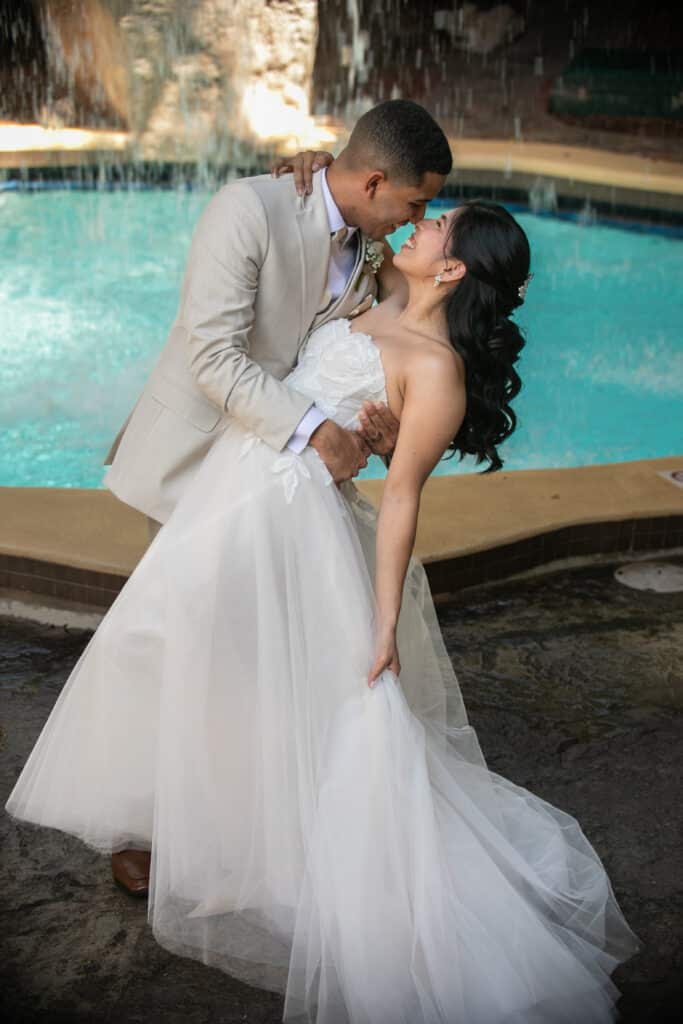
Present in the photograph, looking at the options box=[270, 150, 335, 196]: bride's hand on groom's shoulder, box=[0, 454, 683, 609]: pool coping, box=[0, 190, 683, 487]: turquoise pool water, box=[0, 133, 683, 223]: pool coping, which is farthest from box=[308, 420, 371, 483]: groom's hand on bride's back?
box=[0, 133, 683, 223]: pool coping

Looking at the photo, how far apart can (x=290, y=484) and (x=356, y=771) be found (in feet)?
1.94

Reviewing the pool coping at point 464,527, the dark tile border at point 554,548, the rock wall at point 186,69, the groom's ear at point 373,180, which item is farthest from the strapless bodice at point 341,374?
the rock wall at point 186,69

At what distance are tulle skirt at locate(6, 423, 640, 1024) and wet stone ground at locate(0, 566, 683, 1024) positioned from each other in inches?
3.7

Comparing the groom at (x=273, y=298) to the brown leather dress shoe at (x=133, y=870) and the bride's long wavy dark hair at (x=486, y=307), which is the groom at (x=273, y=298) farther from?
the bride's long wavy dark hair at (x=486, y=307)

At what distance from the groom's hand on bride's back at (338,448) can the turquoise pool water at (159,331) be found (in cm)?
324

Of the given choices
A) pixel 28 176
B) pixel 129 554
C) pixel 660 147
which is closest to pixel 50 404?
pixel 129 554

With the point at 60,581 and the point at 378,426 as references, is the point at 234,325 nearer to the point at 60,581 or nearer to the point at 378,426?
the point at 378,426

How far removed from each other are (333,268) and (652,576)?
2.18 m

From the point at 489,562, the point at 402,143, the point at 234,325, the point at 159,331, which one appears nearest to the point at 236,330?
the point at 234,325

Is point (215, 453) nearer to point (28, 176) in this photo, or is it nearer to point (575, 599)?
point (575, 599)

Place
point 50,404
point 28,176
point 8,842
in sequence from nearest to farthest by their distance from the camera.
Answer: point 8,842 → point 50,404 → point 28,176

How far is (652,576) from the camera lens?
438 cm

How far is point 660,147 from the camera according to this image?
11.9m

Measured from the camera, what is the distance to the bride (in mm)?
2273
